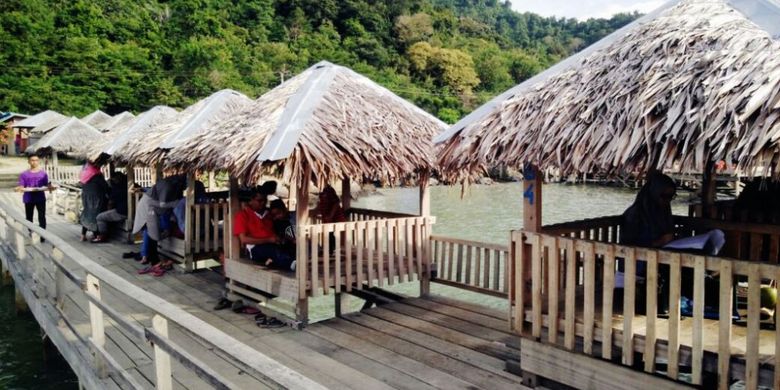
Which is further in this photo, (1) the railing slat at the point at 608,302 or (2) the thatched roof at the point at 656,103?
(1) the railing slat at the point at 608,302

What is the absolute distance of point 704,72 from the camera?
12.0 feet

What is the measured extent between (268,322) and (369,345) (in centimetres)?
140

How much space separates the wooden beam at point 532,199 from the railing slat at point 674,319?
1.20 meters

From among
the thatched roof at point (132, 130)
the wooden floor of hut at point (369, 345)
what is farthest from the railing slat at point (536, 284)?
the thatched roof at point (132, 130)

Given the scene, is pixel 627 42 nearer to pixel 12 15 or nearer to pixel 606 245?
pixel 606 245

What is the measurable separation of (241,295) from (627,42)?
16.8ft

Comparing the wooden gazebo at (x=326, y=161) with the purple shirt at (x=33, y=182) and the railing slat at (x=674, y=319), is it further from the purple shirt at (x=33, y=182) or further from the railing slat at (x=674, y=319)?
the purple shirt at (x=33, y=182)

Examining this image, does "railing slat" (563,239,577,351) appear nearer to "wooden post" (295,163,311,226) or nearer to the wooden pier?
the wooden pier

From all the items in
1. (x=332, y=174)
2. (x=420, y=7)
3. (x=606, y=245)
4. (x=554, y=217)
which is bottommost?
(x=554, y=217)

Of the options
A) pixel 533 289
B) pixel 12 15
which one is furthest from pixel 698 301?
pixel 12 15

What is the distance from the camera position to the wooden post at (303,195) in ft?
20.1

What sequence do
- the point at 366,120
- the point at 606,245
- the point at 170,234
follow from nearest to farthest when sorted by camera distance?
the point at 606,245, the point at 366,120, the point at 170,234

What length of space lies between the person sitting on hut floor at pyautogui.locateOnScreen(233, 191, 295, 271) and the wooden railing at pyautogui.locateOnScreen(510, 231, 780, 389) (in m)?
3.25

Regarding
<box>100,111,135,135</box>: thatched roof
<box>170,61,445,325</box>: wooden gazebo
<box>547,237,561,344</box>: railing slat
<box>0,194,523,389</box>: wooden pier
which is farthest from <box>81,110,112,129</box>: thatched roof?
<box>547,237,561,344</box>: railing slat
